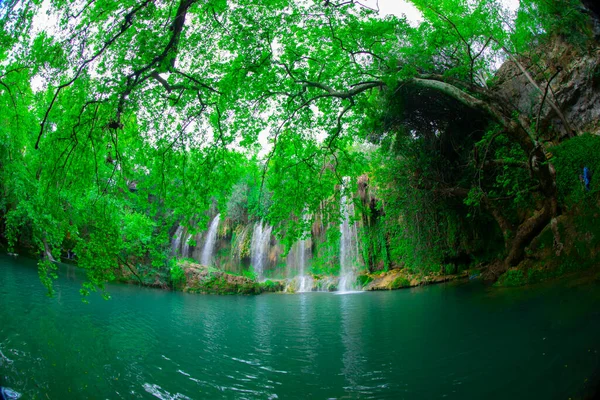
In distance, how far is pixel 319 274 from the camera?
63.9 feet

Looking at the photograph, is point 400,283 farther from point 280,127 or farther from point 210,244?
point 210,244

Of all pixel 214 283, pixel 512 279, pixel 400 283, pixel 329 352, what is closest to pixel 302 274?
pixel 214 283

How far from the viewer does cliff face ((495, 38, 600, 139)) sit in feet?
27.8

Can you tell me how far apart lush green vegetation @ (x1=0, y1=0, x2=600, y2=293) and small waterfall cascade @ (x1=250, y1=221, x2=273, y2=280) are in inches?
490

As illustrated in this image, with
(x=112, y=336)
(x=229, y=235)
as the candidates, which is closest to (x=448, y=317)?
(x=112, y=336)

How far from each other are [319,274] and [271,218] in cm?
1374

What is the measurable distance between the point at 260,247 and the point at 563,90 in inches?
737

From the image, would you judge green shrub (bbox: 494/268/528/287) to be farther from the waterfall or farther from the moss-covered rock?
the moss-covered rock

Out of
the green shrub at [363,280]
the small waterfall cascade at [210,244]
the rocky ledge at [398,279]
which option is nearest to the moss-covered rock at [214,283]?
the green shrub at [363,280]

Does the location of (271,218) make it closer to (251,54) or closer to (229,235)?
(251,54)

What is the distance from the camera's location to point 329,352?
5.39 meters

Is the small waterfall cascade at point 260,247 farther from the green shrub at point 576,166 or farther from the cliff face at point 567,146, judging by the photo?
the green shrub at point 576,166

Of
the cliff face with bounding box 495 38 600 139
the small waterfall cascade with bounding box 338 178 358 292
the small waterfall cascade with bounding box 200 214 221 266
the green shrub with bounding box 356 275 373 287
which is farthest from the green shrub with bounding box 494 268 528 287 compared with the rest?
the small waterfall cascade with bounding box 200 214 221 266

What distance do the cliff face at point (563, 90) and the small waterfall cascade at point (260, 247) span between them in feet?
53.8
